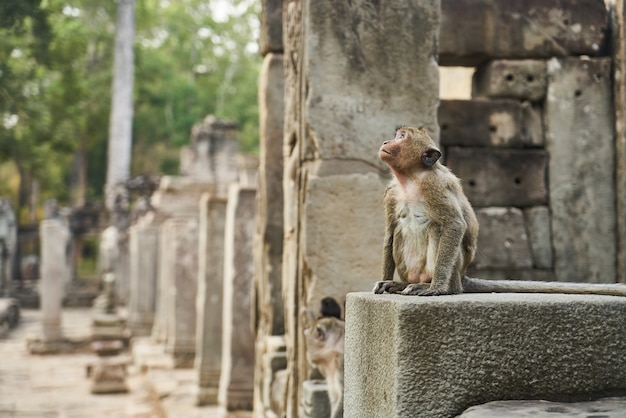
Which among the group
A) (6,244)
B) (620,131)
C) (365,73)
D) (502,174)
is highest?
(365,73)

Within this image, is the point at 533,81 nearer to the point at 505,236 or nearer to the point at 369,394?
the point at 505,236

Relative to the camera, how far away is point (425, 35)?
488cm

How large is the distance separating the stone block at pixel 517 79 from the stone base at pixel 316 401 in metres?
2.73

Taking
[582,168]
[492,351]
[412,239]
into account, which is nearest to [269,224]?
[582,168]

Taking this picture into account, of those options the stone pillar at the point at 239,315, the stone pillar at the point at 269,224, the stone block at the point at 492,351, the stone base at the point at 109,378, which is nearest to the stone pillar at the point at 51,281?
the stone base at the point at 109,378

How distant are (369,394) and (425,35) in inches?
106

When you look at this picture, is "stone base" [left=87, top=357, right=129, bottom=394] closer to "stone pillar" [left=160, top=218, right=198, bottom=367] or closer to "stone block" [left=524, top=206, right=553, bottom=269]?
"stone pillar" [left=160, top=218, right=198, bottom=367]

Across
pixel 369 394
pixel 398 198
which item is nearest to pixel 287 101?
pixel 398 198

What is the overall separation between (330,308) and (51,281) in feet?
42.1

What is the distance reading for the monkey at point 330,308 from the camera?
4770 millimetres

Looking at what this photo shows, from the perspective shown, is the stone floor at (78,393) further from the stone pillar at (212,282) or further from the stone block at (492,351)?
the stone block at (492,351)

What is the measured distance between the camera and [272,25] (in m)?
6.68

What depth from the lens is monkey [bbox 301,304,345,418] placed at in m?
4.31

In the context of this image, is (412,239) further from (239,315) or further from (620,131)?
(239,315)
